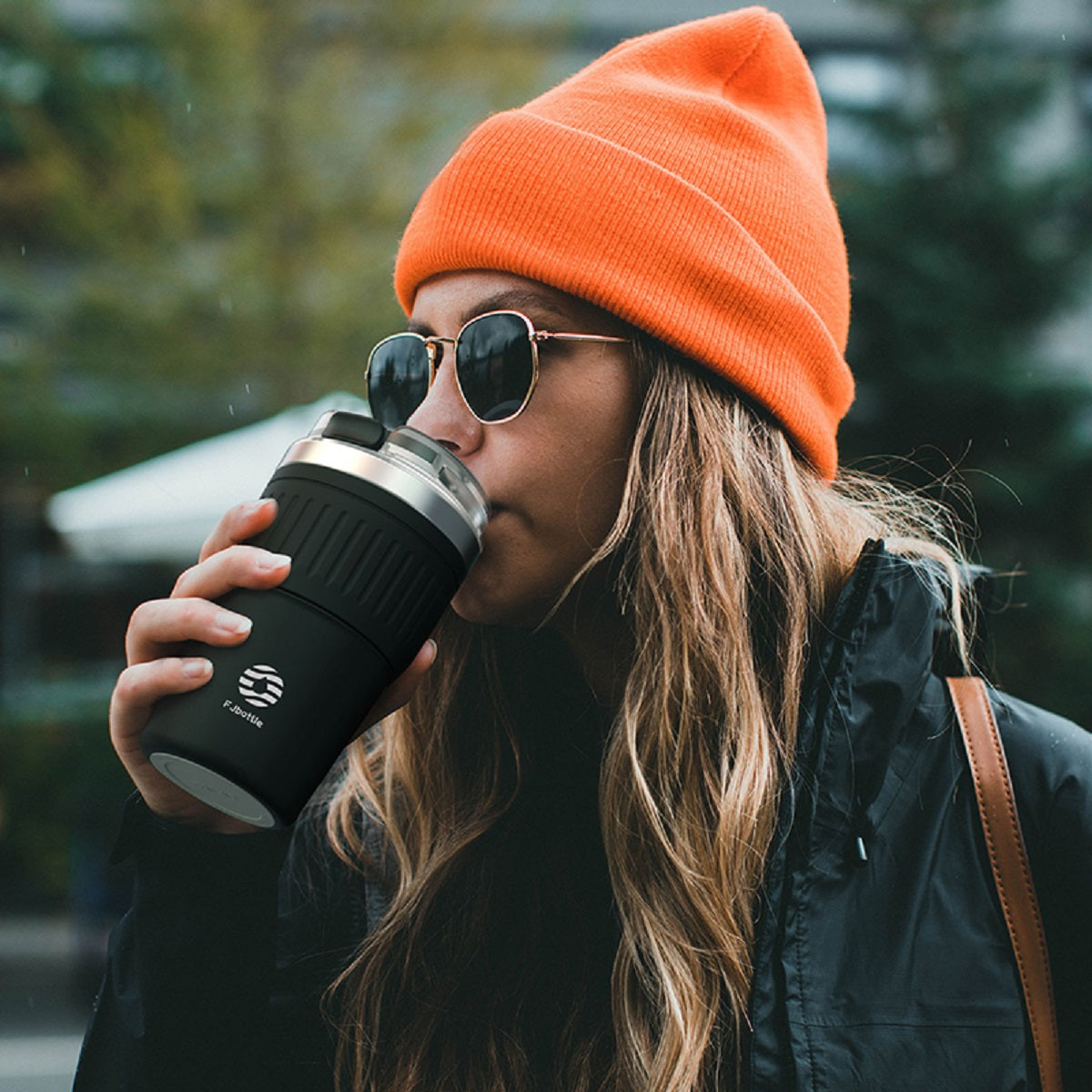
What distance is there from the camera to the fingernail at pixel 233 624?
3.68 feet

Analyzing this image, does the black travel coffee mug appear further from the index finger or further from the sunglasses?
the sunglasses

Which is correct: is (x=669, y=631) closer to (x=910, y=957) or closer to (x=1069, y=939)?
(x=910, y=957)

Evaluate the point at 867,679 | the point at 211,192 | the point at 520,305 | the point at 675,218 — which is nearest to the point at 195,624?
the point at 520,305

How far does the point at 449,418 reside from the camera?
1546mm

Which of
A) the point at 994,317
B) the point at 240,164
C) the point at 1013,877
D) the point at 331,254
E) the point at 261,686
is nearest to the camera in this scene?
the point at 261,686

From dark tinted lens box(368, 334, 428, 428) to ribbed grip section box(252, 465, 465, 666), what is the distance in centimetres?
46

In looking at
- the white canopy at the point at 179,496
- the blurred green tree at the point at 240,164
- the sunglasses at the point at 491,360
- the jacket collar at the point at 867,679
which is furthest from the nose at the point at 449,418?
the blurred green tree at the point at 240,164

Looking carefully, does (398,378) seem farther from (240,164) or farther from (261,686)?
(240,164)

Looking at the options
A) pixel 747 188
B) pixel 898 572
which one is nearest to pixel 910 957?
pixel 898 572

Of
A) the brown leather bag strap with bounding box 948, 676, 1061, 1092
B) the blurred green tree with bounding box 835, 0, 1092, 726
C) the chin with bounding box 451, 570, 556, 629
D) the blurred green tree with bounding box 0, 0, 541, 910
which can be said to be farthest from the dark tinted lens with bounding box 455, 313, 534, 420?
the blurred green tree with bounding box 835, 0, 1092, 726

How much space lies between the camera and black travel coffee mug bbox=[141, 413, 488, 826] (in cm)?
109

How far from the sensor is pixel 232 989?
1484 mm

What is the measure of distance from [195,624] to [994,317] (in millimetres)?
8737

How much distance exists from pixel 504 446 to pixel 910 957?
30.7 inches
